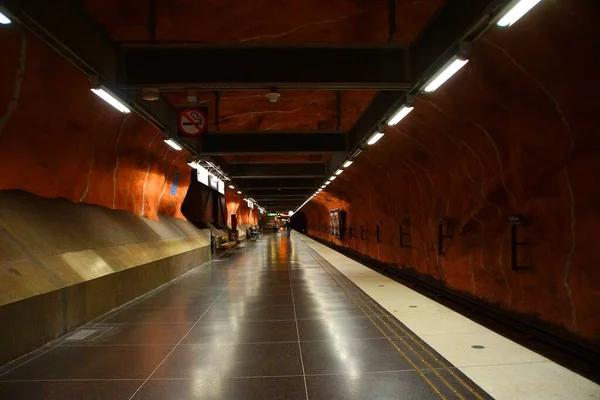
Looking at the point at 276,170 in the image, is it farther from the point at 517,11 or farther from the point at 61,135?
the point at 517,11

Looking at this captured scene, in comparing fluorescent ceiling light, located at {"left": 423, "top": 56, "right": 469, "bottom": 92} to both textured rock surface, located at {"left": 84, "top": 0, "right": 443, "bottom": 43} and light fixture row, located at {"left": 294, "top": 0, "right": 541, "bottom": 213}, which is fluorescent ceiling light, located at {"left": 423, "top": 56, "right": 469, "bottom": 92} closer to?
light fixture row, located at {"left": 294, "top": 0, "right": 541, "bottom": 213}

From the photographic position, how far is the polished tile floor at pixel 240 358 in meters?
3.93

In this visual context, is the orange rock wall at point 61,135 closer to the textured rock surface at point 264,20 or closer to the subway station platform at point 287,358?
the textured rock surface at point 264,20

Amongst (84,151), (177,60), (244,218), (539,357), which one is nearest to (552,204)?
(539,357)

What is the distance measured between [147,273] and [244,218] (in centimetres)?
3535

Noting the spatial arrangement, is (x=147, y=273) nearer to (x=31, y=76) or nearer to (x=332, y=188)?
(x=31, y=76)

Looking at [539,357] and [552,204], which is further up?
[552,204]

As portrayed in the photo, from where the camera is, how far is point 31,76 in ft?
18.2

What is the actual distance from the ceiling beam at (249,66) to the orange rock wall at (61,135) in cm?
111

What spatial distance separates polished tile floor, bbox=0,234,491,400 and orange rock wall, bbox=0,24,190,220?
269 centimetres

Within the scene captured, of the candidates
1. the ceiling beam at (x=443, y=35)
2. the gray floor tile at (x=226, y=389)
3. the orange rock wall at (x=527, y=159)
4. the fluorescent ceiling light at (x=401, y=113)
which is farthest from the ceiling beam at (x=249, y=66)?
the gray floor tile at (x=226, y=389)

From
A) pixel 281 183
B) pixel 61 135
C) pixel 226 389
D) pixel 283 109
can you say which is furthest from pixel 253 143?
pixel 281 183

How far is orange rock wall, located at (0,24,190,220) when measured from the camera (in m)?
5.43

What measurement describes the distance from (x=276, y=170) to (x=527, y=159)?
42.1 ft
